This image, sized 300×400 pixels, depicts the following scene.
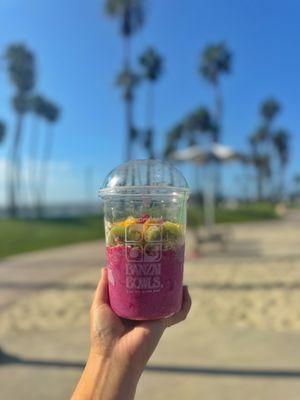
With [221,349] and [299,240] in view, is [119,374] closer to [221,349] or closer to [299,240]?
[221,349]

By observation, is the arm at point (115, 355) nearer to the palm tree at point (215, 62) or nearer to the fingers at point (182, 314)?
the fingers at point (182, 314)

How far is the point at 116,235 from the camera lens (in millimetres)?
1553

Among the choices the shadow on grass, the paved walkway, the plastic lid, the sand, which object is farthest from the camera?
the sand

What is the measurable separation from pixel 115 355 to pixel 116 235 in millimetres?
400

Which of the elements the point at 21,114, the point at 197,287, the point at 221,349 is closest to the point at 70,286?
the point at 197,287

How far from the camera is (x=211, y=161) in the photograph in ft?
40.9

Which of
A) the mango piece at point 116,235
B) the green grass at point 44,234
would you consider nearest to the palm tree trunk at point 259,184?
the green grass at point 44,234

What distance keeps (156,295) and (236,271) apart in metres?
7.63

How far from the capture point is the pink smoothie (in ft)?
4.96

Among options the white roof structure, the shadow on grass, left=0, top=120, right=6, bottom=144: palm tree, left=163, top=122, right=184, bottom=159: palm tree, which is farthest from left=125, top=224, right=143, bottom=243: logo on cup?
left=163, top=122, right=184, bottom=159: palm tree

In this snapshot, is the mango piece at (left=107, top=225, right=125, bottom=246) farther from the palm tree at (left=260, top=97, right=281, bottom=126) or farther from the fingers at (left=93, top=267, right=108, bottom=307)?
the palm tree at (left=260, top=97, right=281, bottom=126)

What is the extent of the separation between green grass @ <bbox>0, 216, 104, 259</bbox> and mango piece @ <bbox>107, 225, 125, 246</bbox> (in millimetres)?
11724

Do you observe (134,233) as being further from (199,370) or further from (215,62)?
(215,62)

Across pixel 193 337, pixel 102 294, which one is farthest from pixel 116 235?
pixel 193 337
